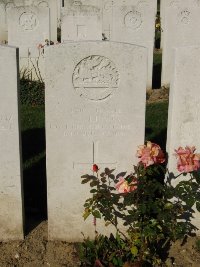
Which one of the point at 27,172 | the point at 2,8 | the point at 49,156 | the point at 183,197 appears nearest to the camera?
the point at 183,197

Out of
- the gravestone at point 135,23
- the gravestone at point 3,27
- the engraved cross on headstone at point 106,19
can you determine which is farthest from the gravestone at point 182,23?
the gravestone at point 3,27

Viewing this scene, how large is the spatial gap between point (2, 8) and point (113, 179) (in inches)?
386

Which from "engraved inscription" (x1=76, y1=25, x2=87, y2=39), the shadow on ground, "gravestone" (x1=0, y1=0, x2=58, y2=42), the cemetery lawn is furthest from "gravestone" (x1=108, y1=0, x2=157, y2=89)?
the shadow on ground

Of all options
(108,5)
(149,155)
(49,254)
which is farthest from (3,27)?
(149,155)

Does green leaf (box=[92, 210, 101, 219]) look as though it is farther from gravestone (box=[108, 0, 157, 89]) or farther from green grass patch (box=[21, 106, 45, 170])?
gravestone (box=[108, 0, 157, 89])

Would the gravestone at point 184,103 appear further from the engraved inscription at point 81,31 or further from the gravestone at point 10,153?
the engraved inscription at point 81,31

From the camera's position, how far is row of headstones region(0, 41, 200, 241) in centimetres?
372

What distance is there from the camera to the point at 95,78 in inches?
150

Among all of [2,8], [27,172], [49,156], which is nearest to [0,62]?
[49,156]

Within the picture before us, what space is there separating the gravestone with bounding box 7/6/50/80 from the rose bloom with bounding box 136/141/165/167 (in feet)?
18.3

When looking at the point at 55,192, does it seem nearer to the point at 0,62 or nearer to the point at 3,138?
the point at 3,138

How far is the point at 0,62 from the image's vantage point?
145 inches

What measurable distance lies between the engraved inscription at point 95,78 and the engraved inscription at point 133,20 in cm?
510

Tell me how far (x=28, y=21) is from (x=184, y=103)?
5627 mm
